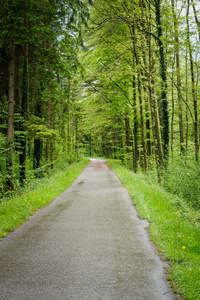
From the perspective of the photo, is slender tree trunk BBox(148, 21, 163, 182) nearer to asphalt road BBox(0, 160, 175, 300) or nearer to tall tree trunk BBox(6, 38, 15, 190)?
asphalt road BBox(0, 160, 175, 300)

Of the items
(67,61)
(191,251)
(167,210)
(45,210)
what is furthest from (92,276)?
(67,61)

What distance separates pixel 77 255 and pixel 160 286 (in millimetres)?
1776

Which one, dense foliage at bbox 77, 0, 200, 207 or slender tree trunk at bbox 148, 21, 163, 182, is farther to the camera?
slender tree trunk at bbox 148, 21, 163, 182

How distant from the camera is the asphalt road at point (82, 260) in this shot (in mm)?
3492

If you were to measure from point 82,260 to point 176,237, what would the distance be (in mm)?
2086

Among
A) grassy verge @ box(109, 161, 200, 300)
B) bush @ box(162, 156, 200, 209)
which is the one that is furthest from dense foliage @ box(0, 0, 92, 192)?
bush @ box(162, 156, 200, 209)

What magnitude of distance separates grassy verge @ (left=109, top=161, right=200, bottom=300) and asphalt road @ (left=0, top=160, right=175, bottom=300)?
0.22 meters

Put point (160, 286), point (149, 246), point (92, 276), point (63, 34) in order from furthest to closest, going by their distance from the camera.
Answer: point (63, 34), point (149, 246), point (92, 276), point (160, 286)

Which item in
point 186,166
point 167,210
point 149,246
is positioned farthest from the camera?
point 186,166

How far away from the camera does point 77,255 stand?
4.73 meters

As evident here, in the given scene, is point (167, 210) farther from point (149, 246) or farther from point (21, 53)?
point (21, 53)

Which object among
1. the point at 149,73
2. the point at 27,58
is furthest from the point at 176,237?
the point at 27,58

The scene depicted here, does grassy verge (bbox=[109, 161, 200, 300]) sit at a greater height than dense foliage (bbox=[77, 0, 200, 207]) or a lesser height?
lesser

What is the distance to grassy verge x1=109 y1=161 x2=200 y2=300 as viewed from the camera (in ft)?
11.8
